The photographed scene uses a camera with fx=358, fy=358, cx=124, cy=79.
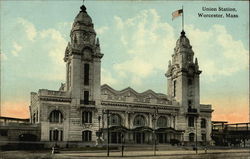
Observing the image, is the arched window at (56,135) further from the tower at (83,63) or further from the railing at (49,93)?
the railing at (49,93)

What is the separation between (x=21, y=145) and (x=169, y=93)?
34938 millimetres

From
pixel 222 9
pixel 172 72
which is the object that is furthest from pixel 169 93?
pixel 222 9

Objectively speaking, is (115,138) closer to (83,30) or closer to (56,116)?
(56,116)

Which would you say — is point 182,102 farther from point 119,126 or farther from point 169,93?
point 119,126

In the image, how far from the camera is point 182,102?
234 ft

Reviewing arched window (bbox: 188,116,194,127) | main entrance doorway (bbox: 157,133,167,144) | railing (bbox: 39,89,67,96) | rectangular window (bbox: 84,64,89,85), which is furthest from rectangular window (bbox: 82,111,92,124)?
arched window (bbox: 188,116,194,127)

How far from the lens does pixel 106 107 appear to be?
62.9 m

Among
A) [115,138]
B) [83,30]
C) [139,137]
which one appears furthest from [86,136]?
[83,30]

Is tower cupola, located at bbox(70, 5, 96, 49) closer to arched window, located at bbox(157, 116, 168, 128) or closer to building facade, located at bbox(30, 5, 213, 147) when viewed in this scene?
building facade, located at bbox(30, 5, 213, 147)

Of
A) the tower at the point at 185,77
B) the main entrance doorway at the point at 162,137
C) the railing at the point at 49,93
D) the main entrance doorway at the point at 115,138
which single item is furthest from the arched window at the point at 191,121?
the railing at the point at 49,93

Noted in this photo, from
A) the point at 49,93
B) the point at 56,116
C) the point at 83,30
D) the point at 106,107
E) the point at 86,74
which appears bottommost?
the point at 56,116

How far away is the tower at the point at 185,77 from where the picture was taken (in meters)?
72.1

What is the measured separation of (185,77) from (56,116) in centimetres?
2786

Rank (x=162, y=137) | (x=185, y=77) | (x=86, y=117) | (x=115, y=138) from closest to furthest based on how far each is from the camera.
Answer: (x=86, y=117)
(x=115, y=138)
(x=162, y=137)
(x=185, y=77)
